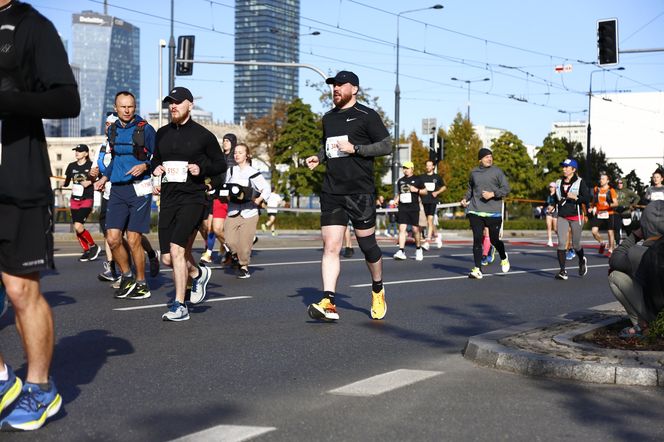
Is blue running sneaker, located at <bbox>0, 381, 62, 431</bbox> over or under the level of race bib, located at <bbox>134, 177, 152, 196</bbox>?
under

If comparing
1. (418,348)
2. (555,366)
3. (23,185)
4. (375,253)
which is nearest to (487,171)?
(375,253)

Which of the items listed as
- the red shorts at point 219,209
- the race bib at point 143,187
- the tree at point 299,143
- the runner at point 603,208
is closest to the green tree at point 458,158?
the tree at point 299,143

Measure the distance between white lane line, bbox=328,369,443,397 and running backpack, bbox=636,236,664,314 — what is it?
1.79m

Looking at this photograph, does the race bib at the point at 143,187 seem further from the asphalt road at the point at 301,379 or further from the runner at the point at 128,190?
the asphalt road at the point at 301,379

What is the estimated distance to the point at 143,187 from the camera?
9.80m

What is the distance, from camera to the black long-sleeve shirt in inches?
326

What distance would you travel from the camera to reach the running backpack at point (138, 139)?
9.54 m

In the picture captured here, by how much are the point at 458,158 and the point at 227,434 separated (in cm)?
8920

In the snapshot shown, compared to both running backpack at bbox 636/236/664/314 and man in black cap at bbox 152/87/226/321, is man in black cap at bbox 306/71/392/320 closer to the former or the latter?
man in black cap at bbox 152/87/226/321

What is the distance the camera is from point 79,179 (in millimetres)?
15336

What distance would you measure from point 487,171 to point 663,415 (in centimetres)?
954

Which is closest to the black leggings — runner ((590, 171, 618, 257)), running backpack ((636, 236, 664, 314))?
running backpack ((636, 236, 664, 314))

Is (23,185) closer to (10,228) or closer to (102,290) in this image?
(10,228)

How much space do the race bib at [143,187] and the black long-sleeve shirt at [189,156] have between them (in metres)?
1.46
